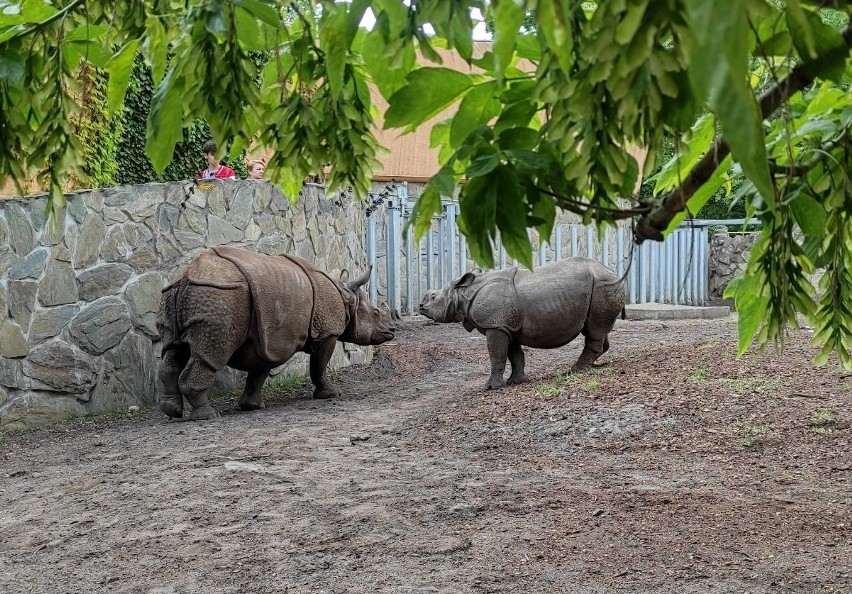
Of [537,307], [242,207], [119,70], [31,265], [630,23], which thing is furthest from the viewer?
[242,207]

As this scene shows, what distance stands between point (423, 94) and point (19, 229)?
24.6ft

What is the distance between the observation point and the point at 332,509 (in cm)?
519

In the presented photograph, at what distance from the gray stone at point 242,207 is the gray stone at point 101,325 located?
145 cm

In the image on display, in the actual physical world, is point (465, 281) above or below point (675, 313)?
above

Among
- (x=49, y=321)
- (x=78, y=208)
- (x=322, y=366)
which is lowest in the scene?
(x=322, y=366)

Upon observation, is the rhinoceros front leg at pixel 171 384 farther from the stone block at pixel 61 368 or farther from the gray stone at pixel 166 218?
the gray stone at pixel 166 218

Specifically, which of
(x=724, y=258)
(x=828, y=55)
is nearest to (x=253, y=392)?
(x=828, y=55)

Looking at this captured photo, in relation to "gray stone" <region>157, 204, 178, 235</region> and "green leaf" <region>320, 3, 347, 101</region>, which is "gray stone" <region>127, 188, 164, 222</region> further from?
"green leaf" <region>320, 3, 347, 101</region>

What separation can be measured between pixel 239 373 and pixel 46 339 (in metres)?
1.90

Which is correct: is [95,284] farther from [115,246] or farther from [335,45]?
[335,45]

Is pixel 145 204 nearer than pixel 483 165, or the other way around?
pixel 483 165

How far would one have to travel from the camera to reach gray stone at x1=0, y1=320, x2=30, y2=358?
27.4 feet

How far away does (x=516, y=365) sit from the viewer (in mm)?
8969

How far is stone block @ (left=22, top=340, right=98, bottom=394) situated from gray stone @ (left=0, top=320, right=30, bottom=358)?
0.08 m
